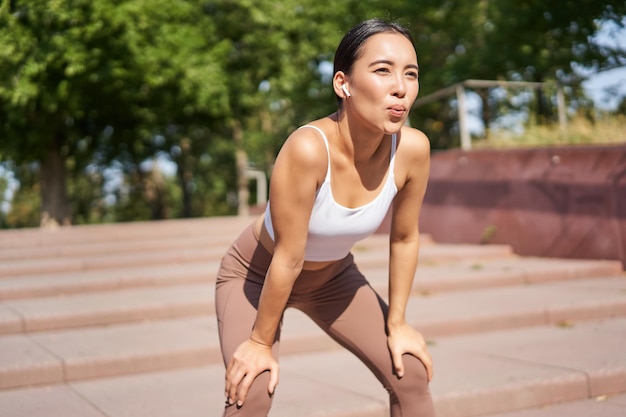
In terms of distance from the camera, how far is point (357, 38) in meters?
2.54

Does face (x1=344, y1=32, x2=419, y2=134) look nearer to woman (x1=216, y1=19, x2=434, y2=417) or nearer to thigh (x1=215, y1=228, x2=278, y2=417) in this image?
woman (x1=216, y1=19, x2=434, y2=417)

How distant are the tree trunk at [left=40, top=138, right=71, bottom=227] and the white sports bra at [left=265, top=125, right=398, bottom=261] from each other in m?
21.8

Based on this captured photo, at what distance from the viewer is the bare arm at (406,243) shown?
8.98 feet

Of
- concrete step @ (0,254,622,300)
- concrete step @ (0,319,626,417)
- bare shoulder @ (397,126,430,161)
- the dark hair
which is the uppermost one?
the dark hair

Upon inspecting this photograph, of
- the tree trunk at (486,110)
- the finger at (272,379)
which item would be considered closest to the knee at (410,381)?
the finger at (272,379)

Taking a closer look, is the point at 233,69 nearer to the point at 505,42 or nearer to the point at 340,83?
the point at 505,42

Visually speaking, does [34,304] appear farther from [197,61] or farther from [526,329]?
[197,61]

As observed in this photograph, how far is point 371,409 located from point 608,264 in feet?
18.4

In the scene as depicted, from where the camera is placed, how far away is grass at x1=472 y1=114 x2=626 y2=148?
Answer: 10664 mm

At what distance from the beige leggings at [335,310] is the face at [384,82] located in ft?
2.05

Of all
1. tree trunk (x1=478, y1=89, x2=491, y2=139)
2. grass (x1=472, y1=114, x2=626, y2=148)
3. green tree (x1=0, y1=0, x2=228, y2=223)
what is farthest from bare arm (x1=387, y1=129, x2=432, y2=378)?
green tree (x1=0, y1=0, x2=228, y2=223)

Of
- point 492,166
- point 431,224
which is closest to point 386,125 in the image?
point 492,166

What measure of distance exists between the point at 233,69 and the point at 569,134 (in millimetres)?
16482

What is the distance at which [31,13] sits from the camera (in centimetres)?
1859
